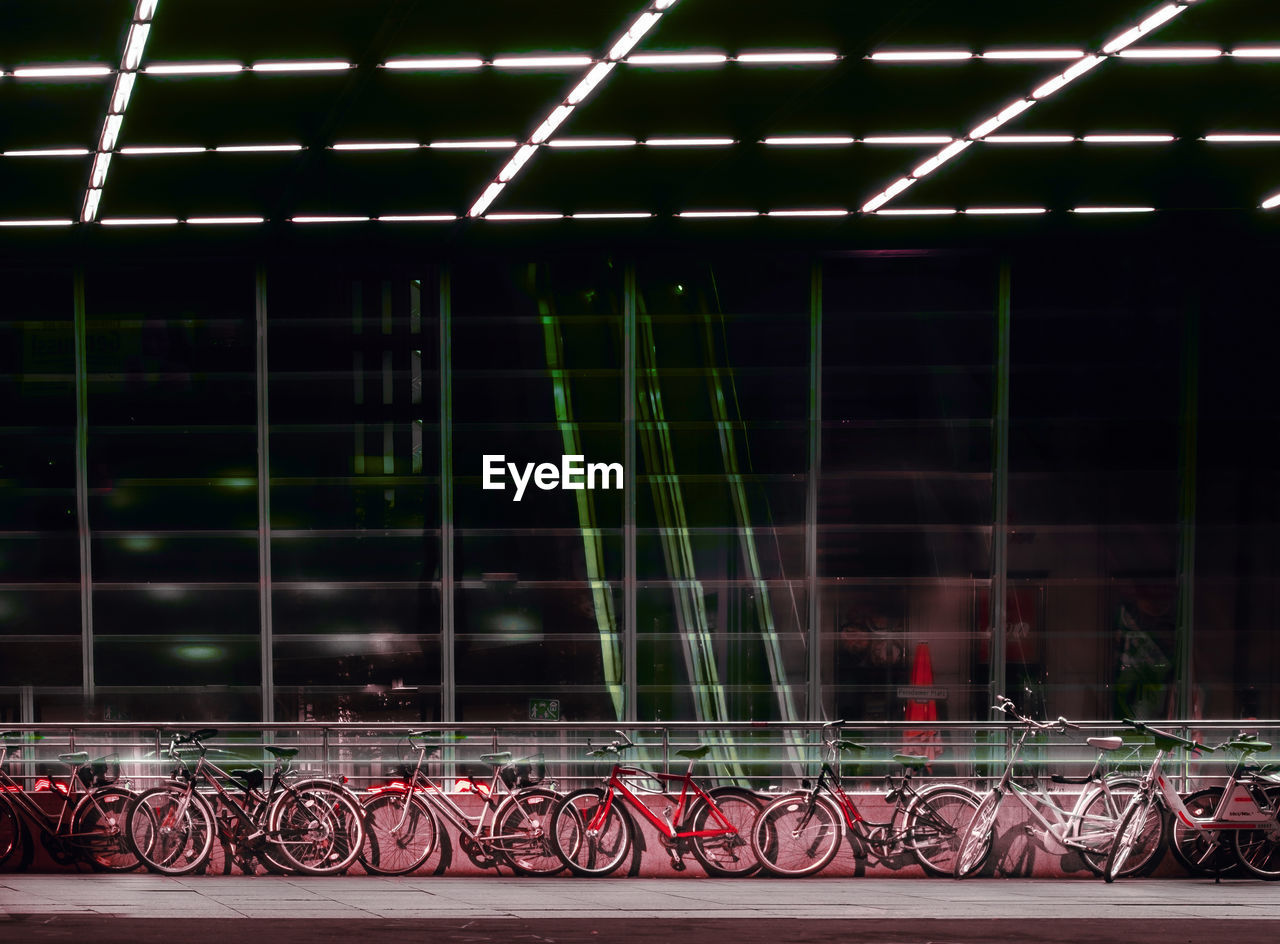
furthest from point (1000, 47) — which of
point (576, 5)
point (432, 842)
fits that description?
point (432, 842)

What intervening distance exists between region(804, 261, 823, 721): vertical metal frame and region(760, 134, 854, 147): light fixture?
3.93 m

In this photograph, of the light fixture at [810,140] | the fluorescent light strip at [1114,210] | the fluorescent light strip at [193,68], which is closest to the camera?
the fluorescent light strip at [193,68]

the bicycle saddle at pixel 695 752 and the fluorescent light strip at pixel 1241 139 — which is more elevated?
the fluorescent light strip at pixel 1241 139

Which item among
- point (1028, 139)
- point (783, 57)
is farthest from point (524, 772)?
point (1028, 139)

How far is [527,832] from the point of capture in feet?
31.2

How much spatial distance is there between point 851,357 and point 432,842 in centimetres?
808

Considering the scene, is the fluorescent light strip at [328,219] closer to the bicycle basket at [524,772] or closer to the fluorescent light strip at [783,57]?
the fluorescent light strip at [783,57]

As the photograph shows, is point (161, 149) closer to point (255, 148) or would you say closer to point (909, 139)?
point (255, 148)

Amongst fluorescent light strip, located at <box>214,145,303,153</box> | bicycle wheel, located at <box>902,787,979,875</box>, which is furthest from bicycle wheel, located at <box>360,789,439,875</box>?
fluorescent light strip, located at <box>214,145,303,153</box>

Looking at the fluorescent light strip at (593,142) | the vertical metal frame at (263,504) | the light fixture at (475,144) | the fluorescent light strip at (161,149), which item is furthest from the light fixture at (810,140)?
the vertical metal frame at (263,504)

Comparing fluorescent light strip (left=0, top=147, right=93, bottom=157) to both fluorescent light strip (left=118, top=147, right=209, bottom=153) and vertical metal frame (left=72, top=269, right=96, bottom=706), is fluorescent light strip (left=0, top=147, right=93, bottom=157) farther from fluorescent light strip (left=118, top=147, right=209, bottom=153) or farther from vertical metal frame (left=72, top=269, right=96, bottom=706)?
vertical metal frame (left=72, top=269, right=96, bottom=706)

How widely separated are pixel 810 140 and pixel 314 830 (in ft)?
23.2

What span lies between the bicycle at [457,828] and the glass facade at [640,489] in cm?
543

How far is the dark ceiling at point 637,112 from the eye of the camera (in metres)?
8.46
